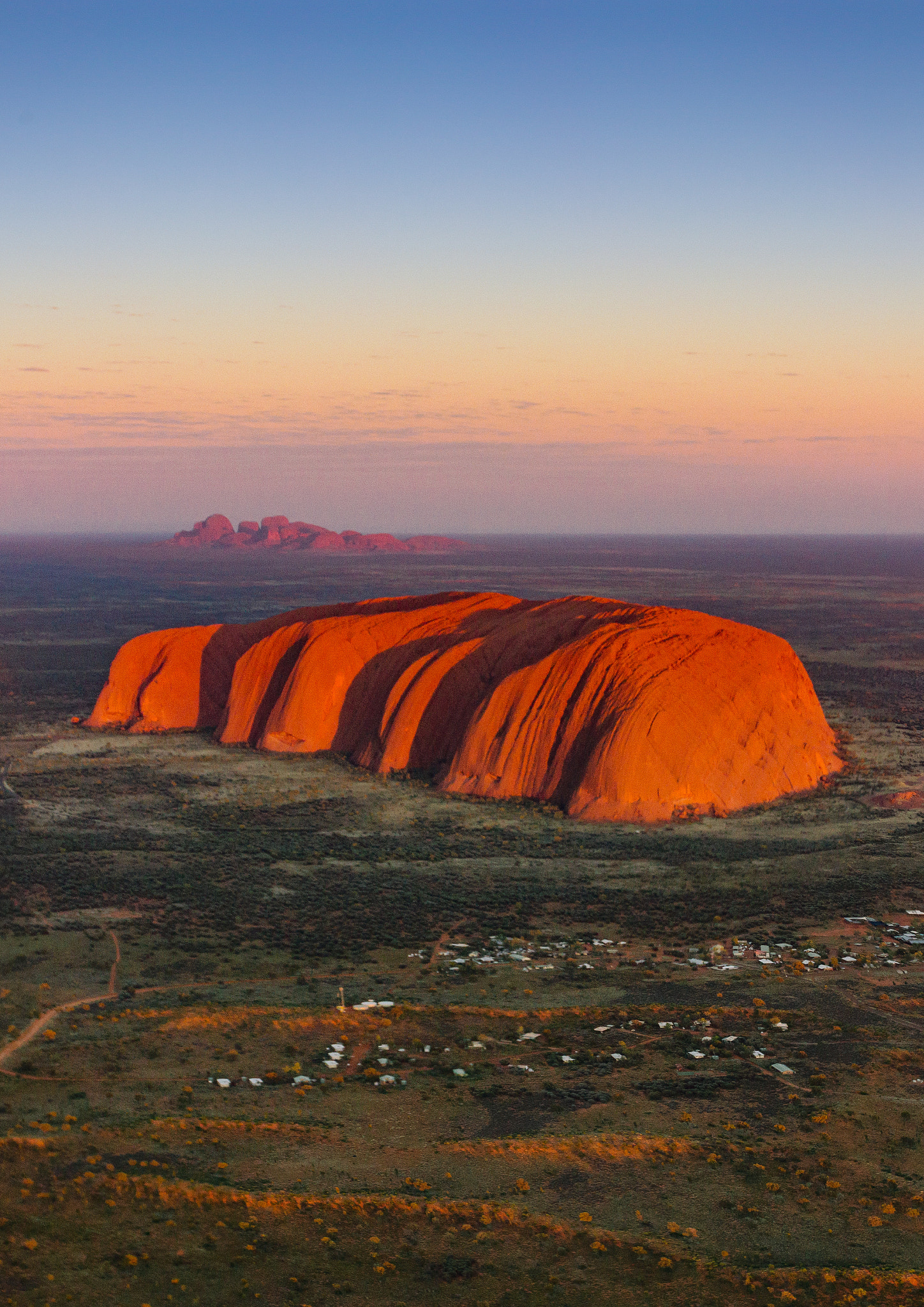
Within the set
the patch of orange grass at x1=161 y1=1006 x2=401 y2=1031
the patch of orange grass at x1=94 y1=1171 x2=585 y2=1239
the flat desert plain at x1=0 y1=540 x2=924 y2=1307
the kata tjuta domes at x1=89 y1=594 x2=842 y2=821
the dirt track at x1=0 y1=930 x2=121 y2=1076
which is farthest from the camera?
the kata tjuta domes at x1=89 y1=594 x2=842 y2=821

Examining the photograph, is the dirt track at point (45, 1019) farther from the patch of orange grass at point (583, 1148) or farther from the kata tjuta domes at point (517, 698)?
the kata tjuta domes at point (517, 698)

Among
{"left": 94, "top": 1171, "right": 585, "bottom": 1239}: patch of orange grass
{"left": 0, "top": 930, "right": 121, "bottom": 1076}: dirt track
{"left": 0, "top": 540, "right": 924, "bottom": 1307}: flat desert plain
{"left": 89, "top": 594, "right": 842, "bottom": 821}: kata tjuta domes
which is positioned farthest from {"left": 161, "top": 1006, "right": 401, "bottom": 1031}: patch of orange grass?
{"left": 89, "top": 594, "right": 842, "bottom": 821}: kata tjuta domes

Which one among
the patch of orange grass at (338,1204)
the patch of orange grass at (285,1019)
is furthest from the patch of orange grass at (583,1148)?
the patch of orange grass at (285,1019)

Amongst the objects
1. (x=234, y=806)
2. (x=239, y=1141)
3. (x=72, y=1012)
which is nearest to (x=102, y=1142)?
(x=239, y=1141)

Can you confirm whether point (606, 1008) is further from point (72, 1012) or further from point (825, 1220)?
point (72, 1012)

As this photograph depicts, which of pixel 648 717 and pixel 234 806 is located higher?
pixel 648 717

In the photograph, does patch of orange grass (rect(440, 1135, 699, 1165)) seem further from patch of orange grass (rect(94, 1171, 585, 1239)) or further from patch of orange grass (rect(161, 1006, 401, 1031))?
patch of orange grass (rect(161, 1006, 401, 1031))
